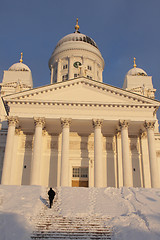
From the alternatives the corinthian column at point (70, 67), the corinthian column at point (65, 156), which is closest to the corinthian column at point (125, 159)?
the corinthian column at point (65, 156)

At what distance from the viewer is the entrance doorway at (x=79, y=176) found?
3031cm

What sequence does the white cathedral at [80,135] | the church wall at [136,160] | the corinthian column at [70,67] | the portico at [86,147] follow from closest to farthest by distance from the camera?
1. the white cathedral at [80,135]
2. the portico at [86,147]
3. the church wall at [136,160]
4. the corinthian column at [70,67]

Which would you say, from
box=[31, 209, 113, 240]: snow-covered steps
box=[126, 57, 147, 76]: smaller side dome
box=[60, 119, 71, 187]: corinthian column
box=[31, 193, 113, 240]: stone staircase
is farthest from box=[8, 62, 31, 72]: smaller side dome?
box=[31, 209, 113, 240]: snow-covered steps

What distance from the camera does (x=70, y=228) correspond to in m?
12.6

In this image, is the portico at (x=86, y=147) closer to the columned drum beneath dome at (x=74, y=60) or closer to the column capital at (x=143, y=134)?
the column capital at (x=143, y=134)

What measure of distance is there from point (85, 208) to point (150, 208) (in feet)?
11.8

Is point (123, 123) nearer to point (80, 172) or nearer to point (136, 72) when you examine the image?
point (80, 172)

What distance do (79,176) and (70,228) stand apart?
18060 mm

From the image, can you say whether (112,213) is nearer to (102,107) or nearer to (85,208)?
(85,208)

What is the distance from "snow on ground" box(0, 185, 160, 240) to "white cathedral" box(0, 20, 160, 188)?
6.98 metres

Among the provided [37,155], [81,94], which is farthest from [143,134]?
[37,155]

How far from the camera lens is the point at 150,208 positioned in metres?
15.1

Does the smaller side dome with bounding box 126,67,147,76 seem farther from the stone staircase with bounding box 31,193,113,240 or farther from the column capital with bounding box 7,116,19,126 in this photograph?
Result: the stone staircase with bounding box 31,193,113,240

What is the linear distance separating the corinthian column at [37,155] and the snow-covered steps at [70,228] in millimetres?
12022
